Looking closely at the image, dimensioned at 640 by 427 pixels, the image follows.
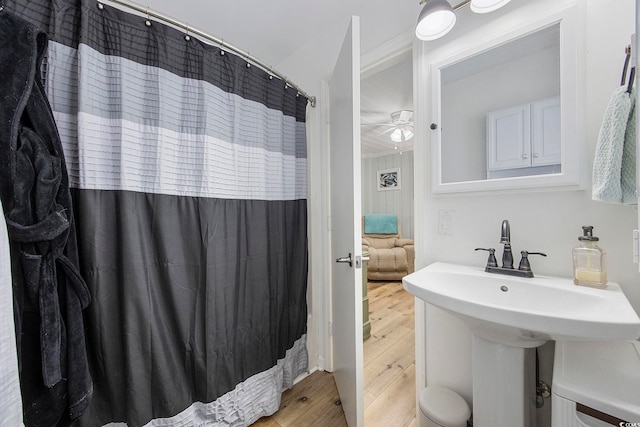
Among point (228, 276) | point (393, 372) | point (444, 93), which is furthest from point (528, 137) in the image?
point (393, 372)

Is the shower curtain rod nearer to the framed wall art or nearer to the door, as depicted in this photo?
the door

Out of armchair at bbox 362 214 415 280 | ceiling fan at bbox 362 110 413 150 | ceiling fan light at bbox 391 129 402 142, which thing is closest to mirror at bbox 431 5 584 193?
ceiling fan at bbox 362 110 413 150

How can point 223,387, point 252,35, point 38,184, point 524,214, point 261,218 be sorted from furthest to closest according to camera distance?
point 252,35
point 261,218
point 223,387
point 524,214
point 38,184

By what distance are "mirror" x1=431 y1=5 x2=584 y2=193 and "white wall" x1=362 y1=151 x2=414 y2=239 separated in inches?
136

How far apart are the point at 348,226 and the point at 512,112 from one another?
2.93ft

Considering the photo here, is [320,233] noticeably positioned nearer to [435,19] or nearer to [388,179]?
[435,19]

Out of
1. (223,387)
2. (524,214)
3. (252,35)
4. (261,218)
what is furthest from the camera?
(252,35)

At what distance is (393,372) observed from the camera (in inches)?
64.4

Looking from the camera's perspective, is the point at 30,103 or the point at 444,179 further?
the point at 444,179

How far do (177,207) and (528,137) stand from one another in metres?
1.56

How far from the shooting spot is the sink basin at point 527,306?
56cm

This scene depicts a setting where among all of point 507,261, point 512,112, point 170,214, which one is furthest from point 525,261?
point 170,214

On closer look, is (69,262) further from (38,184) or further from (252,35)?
(252,35)

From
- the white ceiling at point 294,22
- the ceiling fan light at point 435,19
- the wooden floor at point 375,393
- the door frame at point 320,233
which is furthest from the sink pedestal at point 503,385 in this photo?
the white ceiling at point 294,22
